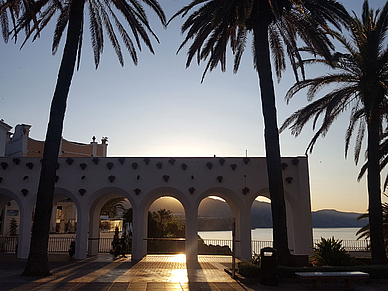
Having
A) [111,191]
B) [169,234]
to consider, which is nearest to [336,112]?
[111,191]

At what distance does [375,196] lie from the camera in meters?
17.6

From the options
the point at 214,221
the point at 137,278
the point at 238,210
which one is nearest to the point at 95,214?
the point at 238,210

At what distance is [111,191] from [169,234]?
12781 mm

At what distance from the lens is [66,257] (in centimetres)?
2189

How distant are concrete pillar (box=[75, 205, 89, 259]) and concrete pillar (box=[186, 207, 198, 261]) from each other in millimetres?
5597

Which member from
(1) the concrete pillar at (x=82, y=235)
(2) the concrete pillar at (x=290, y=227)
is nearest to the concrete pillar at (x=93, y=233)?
(1) the concrete pillar at (x=82, y=235)

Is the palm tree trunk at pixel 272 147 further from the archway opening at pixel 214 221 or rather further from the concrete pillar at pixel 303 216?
the archway opening at pixel 214 221

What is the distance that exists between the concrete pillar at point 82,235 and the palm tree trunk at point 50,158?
20.9ft

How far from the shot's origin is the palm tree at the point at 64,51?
14.7 meters

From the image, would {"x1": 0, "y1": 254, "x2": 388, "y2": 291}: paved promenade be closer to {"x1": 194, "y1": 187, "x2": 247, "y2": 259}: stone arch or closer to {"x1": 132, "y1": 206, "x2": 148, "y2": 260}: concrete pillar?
{"x1": 132, "y1": 206, "x2": 148, "y2": 260}: concrete pillar

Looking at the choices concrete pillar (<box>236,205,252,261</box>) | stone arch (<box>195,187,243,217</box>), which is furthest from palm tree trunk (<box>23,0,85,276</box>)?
concrete pillar (<box>236,205,252,261</box>)

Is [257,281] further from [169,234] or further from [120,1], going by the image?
[169,234]

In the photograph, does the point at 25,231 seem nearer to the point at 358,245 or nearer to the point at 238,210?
the point at 238,210

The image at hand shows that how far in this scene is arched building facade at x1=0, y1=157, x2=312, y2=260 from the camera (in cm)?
2136
